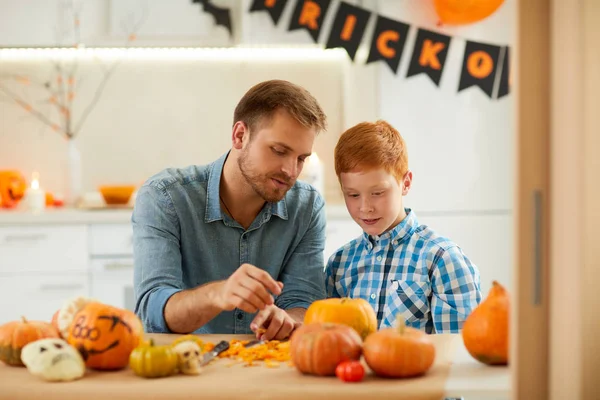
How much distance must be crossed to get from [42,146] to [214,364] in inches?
125

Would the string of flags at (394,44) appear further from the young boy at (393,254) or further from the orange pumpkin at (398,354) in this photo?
the orange pumpkin at (398,354)

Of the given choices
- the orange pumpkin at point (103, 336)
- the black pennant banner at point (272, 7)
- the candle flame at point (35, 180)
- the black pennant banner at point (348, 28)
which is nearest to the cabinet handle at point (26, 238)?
the candle flame at point (35, 180)

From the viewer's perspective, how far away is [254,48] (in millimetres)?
4043

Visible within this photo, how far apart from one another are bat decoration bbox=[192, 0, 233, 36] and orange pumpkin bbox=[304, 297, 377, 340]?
2719 millimetres

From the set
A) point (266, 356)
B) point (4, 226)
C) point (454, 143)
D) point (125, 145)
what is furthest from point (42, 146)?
point (266, 356)

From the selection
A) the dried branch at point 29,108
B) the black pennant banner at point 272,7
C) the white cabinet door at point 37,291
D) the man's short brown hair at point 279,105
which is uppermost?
the black pennant banner at point 272,7

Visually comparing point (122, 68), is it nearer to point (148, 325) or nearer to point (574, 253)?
point (148, 325)

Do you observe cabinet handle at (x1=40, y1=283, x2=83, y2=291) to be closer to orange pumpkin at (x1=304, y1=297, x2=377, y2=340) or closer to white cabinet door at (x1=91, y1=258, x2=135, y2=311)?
white cabinet door at (x1=91, y1=258, x2=135, y2=311)

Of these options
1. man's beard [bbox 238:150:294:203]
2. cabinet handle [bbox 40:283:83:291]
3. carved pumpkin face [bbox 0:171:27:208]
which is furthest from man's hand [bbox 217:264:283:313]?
carved pumpkin face [bbox 0:171:27:208]

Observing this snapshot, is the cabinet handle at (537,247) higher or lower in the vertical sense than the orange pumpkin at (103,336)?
higher

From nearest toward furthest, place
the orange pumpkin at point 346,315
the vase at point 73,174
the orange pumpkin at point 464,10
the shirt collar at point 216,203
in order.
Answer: the orange pumpkin at point 346,315
the shirt collar at point 216,203
the orange pumpkin at point 464,10
the vase at point 73,174

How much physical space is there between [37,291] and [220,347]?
7.76 ft

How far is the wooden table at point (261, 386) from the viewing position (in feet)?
3.46

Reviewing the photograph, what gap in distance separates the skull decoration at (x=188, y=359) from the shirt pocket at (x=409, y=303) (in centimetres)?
77
